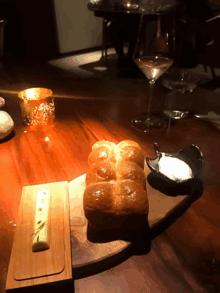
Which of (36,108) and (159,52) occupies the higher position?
(159,52)

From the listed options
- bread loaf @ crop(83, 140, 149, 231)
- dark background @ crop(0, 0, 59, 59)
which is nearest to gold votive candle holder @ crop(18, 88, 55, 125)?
bread loaf @ crop(83, 140, 149, 231)

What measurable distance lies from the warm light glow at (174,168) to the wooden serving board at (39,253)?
0.28 metres

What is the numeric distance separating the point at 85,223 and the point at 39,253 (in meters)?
0.12

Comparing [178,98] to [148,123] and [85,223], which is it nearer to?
[148,123]

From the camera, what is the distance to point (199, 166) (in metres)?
0.68

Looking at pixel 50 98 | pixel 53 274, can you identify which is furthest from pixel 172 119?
pixel 53 274

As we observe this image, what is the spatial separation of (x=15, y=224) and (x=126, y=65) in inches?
55.5

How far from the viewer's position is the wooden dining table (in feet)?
1.51

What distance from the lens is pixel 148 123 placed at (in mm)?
1035

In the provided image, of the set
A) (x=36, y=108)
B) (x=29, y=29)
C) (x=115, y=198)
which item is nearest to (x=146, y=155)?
(x=115, y=198)

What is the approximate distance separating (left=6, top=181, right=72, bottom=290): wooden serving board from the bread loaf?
0.07 meters

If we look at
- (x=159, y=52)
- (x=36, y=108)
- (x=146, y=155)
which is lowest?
(x=146, y=155)

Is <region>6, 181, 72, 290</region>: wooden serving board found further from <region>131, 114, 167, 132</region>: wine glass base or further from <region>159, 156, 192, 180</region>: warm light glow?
<region>131, 114, 167, 132</region>: wine glass base

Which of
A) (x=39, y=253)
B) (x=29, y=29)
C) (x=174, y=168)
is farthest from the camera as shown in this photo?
(x=29, y=29)
